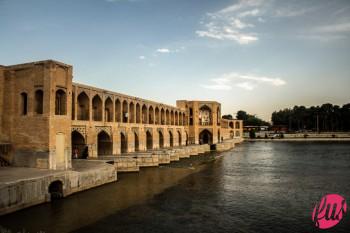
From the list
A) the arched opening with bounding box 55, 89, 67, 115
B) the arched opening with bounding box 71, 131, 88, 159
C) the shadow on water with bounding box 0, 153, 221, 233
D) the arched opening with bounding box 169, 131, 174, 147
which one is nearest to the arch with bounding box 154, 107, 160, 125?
the arched opening with bounding box 169, 131, 174, 147

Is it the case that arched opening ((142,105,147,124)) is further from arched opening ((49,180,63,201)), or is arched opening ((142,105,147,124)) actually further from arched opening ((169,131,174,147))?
arched opening ((49,180,63,201))

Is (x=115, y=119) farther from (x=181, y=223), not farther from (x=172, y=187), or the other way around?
(x=181, y=223)

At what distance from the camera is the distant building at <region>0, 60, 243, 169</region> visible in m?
15.2

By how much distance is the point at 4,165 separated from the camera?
51.7ft

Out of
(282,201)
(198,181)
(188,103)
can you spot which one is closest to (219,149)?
(188,103)

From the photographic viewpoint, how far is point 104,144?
985 inches

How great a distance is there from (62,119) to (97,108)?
26.1 feet

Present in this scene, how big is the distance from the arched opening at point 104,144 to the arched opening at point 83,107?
3069 mm

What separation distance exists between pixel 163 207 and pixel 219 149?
33.8 meters

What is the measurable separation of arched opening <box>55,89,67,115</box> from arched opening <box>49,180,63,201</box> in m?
4.40

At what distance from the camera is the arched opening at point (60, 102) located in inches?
648

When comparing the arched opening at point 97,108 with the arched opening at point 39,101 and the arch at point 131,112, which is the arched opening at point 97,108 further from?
the arched opening at point 39,101

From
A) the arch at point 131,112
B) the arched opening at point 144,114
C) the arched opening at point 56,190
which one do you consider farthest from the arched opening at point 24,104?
the arched opening at point 144,114

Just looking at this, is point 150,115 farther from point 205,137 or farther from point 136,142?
point 205,137
